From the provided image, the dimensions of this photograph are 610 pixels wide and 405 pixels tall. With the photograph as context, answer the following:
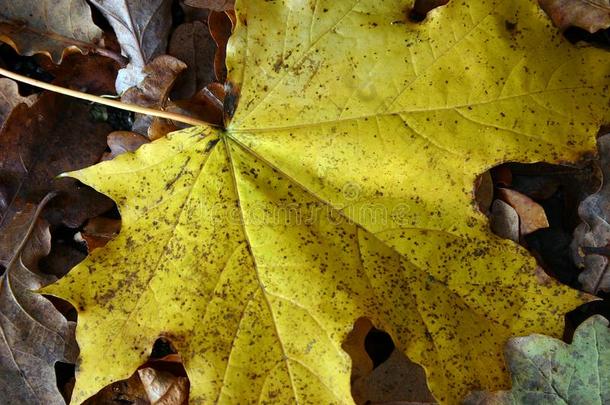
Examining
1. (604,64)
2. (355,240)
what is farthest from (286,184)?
(604,64)

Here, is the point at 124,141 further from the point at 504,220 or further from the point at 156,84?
the point at 504,220

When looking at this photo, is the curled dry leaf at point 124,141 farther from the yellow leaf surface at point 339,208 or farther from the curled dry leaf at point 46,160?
the yellow leaf surface at point 339,208

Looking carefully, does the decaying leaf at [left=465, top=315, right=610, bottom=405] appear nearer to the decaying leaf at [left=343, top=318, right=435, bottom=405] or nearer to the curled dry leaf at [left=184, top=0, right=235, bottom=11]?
the decaying leaf at [left=343, top=318, right=435, bottom=405]

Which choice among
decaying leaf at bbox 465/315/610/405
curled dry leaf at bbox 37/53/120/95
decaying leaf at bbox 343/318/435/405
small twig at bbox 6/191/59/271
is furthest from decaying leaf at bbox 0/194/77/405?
decaying leaf at bbox 465/315/610/405

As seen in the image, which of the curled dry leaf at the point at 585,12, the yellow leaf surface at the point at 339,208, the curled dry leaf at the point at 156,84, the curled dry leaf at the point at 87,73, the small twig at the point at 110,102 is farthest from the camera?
the curled dry leaf at the point at 87,73

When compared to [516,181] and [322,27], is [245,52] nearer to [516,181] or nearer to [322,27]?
[322,27]

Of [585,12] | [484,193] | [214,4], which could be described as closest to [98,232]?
[214,4]

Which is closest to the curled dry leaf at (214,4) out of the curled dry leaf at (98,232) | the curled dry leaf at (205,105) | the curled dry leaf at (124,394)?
the curled dry leaf at (205,105)
